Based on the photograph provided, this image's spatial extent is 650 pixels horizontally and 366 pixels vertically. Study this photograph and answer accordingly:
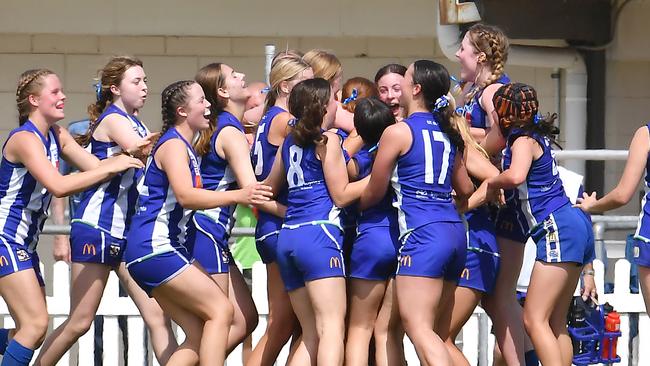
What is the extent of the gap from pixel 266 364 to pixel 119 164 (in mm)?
1293

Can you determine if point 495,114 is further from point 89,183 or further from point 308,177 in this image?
point 89,183

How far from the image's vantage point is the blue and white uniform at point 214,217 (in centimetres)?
683

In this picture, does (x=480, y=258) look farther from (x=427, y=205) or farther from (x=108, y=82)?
(x=108, y=82)

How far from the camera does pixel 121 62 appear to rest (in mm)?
7250

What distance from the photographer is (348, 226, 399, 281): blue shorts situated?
261 inches

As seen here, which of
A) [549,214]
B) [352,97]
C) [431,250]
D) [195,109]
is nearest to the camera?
[431,250]

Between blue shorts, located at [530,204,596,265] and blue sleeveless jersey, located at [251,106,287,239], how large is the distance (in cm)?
132

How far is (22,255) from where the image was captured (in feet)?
22.9

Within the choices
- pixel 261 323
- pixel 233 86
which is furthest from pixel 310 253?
pixel 261 323

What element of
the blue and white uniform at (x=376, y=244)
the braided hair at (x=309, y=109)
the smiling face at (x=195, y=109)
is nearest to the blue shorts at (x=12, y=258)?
the smiling face at (x=195, y=109)

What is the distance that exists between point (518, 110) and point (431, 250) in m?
0.83

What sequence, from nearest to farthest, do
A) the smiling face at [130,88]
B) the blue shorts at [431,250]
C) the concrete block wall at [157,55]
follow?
the blue shorts at [431,250], the smiling face at [130,88], the concrete block wall at [157,55]

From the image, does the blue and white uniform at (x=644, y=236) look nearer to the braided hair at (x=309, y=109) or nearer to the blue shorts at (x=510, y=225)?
the blue shorts at (x=510, y=225)

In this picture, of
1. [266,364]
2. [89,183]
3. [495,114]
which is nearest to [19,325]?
[89,183]
